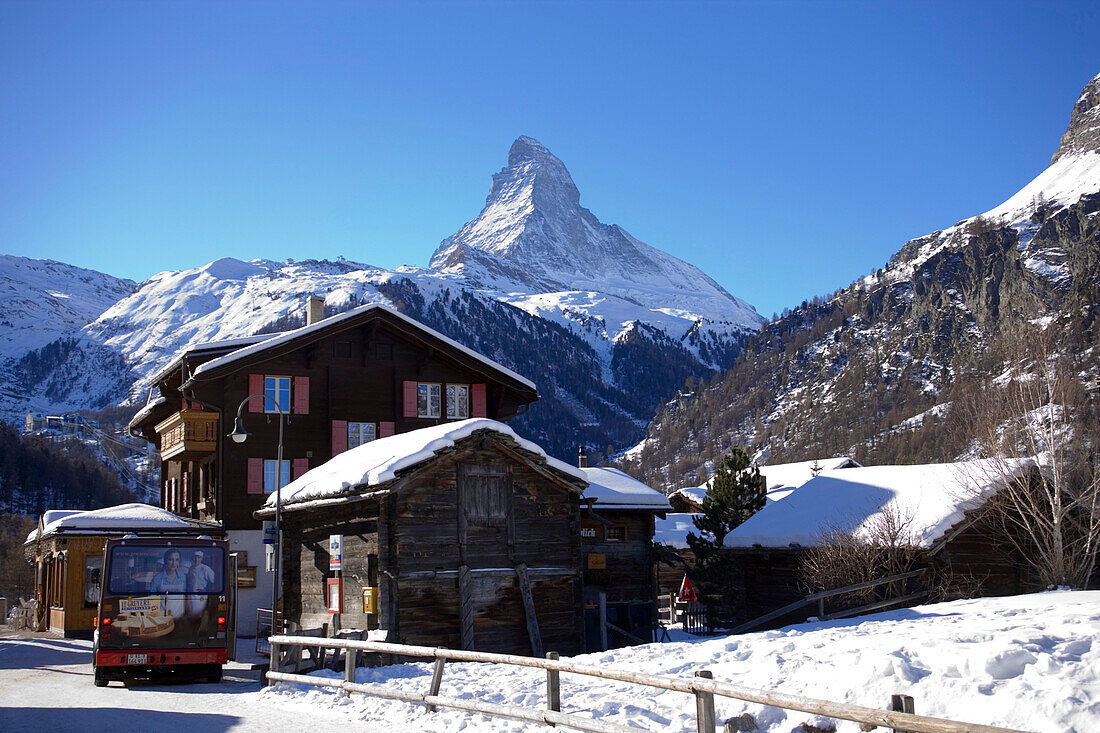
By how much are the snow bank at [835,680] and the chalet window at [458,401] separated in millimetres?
23430

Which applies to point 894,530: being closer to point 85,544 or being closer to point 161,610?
point 161,610

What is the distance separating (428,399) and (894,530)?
20.5m

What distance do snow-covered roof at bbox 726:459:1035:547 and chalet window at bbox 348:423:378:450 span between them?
15.0 m

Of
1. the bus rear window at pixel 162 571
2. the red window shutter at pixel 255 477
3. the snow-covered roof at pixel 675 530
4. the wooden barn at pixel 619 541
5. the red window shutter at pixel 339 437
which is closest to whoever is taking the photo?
the bus rear window at pixel 162 571

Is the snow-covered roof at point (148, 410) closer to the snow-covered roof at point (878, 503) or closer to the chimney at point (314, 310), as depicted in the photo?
the chimney at point (314, 310)

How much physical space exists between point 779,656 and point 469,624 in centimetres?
1031

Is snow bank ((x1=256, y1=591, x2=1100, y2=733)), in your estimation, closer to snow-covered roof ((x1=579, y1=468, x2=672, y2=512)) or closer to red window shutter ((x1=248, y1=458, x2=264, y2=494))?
snow-covered roof ((x1=579, y1=468, x2=672, y2=512))

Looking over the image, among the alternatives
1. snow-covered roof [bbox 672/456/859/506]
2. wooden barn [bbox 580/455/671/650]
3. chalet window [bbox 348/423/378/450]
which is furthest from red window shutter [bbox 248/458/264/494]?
snow-covered roof [bbox 672/456/859/506]

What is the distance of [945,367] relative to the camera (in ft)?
583

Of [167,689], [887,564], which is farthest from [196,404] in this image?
[887,564]

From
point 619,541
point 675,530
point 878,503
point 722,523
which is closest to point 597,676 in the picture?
point 878,503

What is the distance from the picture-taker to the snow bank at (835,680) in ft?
35.4

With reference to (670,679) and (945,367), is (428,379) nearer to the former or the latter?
(670,679)

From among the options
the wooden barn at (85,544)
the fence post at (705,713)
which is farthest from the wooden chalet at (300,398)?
the fence post at (705,713)
